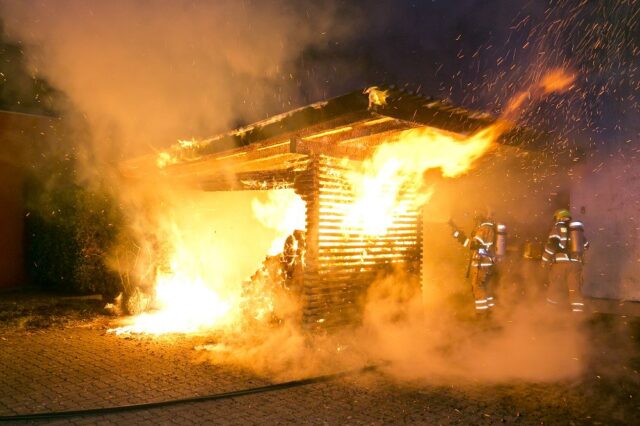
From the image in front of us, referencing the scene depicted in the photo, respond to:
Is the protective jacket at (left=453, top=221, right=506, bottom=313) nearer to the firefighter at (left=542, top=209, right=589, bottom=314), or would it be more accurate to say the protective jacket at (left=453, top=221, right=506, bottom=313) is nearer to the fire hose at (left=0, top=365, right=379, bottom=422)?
the firefighter at (left=542, top=209, right=589, bottom=314)

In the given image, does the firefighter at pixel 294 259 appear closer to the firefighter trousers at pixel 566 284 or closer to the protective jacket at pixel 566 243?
the protective jacket at pixel 566 243

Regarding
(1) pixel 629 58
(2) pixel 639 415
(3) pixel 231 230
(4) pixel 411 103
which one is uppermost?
(1) pixel 629 58

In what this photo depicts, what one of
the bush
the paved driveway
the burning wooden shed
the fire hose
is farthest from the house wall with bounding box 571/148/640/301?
the bush

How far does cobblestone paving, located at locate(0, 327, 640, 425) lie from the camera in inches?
177

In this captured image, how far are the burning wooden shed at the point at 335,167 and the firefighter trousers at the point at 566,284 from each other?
2850 mm

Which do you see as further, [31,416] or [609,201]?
[609,201]

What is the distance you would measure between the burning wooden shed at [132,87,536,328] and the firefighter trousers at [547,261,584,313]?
2.85 m

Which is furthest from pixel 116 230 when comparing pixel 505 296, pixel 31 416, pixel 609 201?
pixel 609 201

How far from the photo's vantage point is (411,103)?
5621mm

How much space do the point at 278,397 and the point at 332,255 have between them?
2.88 m

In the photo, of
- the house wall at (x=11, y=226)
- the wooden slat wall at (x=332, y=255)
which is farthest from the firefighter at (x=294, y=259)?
the house wall at (x=11, y=226)

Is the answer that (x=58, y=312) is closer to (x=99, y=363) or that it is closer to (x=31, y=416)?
(x=99, y=363)

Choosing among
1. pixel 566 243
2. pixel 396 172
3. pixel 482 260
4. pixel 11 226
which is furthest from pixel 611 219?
pixel 11 226

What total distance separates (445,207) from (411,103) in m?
6.18
